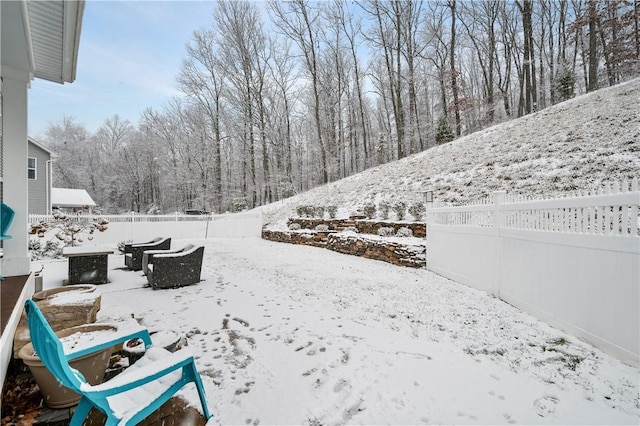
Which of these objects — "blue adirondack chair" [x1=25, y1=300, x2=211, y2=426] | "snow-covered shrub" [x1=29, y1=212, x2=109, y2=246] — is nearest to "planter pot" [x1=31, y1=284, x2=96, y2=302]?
"blue adirondack chair" [x1=25, y1=300, x2=211, y2=426]

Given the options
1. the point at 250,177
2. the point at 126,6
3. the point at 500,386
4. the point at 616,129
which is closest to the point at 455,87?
the point at 616,129

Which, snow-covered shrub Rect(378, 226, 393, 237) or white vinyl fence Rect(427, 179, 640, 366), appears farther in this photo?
snow-covered shrub Rect(378, 226, 393, 237)

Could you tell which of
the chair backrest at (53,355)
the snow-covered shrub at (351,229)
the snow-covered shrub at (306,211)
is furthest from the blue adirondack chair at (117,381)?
the snow-covered shrub at (306,211)

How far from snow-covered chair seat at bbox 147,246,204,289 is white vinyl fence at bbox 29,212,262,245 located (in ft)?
23.9

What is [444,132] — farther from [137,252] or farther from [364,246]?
[137,252]

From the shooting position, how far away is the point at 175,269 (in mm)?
5043

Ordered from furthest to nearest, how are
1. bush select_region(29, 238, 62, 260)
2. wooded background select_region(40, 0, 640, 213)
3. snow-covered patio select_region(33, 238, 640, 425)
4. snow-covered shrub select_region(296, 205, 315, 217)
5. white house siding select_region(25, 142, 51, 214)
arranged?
1. wooded background select_region(40, 0, 640, 213)
2. white house siding select_region(25, 142, 51, 214)
3. snow-covered shrub select_region(296, 205, 315, 217)
4. bush select_region(29, 238, 62, 260)
5. snow-covered patio select_region(33, 238, 640, 425)

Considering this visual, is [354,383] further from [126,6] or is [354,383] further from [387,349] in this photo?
[126,6]

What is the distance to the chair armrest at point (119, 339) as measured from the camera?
5.50 feet

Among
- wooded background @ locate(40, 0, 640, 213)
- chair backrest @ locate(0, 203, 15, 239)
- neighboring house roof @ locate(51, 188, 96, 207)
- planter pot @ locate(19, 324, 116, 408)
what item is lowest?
planter pot @ locate(19, 324, 116, 408)

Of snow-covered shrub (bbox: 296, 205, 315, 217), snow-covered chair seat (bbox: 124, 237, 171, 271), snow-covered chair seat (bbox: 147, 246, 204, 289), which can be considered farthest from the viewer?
snow-covered shrub (bbox: 296, 205, 315, 217)

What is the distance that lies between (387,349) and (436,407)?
798mm

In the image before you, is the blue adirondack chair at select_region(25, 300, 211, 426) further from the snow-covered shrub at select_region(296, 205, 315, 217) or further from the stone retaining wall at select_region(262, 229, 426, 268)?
the snow-covered shrub at select_region(296, 205, 315, 217)

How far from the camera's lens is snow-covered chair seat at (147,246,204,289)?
16.1 feet
